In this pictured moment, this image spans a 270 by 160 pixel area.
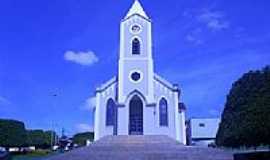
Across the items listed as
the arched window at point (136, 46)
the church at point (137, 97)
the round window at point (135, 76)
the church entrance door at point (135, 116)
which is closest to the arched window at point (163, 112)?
the church at point (137, 97)

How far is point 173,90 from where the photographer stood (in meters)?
48.5

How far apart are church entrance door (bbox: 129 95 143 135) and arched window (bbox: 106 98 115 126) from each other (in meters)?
2.28

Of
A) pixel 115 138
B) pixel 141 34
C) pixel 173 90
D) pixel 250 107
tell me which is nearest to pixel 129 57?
pixel 141 34

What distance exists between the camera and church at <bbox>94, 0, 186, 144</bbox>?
4659cm

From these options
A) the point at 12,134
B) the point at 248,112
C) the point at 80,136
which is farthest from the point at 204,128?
the point at 248,112

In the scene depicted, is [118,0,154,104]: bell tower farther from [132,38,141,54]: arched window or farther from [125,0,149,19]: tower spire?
[125,0,149,19]: tower spire

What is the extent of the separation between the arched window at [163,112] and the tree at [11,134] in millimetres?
22278

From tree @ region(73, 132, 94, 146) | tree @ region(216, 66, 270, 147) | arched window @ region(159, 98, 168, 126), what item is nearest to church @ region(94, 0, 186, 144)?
arched window @ region(159, 98, 168, 126)

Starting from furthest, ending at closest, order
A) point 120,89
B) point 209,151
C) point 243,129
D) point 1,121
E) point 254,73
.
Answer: point 1,121 < point 120,89 < point 209,151 < point 254,73 < point 243,129

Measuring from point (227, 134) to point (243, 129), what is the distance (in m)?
2.31

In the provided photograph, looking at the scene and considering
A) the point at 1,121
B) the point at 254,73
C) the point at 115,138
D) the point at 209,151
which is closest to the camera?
the point at 254,73

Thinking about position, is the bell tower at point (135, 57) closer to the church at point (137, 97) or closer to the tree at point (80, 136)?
the church at point (137, 97)

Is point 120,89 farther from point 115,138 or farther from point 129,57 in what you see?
point 115,138

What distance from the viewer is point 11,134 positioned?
56.9m
